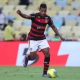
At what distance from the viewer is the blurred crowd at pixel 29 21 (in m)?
18.5

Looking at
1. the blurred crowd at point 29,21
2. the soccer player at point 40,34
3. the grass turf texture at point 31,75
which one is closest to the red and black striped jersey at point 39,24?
the soccer player at point 40,34

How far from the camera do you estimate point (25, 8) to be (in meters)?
20.9

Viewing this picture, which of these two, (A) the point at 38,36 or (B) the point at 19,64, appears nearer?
(A) the point at 38,36

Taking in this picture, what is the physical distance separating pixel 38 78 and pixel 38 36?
1.18 m

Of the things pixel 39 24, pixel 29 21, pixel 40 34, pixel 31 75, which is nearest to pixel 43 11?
pixel 39 24

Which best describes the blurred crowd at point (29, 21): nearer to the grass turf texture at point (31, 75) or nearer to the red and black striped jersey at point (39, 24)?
the grass turf texture at point (31, 75)

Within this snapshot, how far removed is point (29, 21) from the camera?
19.8 m

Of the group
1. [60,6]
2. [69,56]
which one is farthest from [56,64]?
[60,6]

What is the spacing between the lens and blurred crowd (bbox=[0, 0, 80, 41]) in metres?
18.5

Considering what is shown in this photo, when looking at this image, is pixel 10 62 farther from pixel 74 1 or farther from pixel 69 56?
pixel 74 1

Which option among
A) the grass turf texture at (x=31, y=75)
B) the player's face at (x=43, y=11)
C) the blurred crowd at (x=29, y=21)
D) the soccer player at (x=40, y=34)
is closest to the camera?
the grass turf texture at (x=31, y=75)

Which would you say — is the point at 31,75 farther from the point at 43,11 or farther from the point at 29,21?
the point at 29,21

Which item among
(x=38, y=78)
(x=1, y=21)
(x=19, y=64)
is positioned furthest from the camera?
(x=1, y=21)

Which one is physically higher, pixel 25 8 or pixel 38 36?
pixel 38 36
